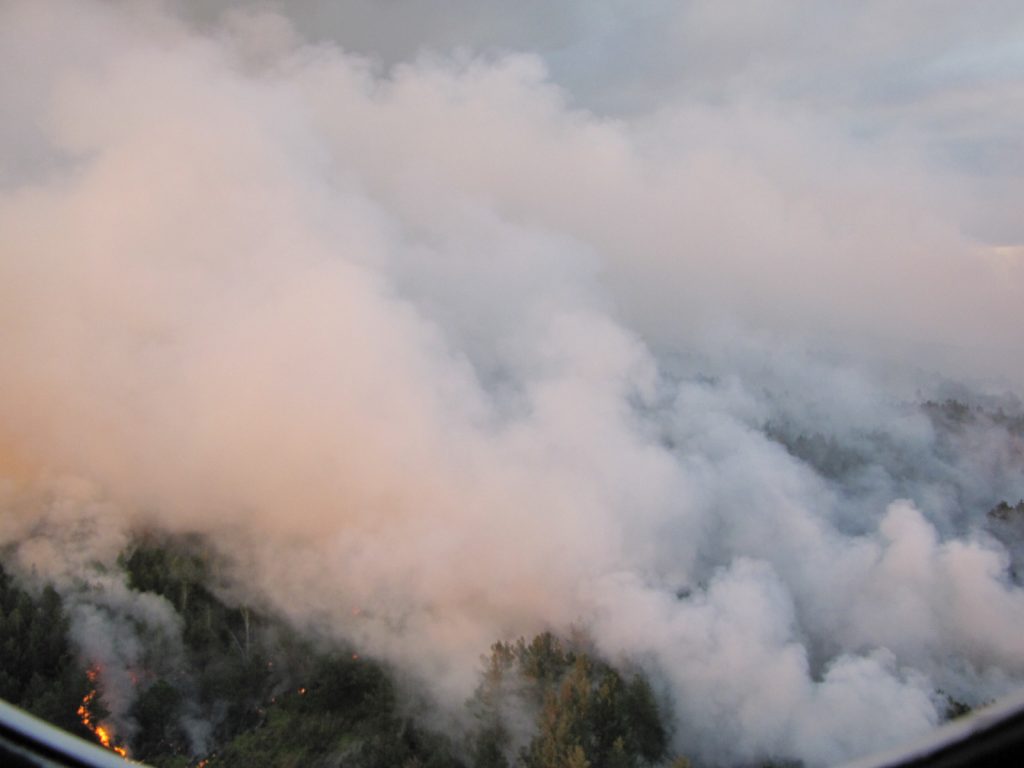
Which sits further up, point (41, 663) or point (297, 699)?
point (297, 699)

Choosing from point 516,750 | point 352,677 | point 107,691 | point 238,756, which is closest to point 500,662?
point 516,750

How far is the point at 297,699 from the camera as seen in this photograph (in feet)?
61.5

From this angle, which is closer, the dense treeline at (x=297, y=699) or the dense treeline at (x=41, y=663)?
the dense treeline at (x=297, y=699)

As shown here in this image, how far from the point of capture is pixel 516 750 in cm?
1480

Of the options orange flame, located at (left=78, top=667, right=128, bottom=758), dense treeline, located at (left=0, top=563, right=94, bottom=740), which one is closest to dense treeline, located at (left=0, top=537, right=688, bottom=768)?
dense treeline, located at (left=0, top=563, right=94, bottom=740)

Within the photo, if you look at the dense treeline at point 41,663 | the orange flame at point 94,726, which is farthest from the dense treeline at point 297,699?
the orange flame at point 94,726

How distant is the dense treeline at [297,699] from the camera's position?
1455 centimetres

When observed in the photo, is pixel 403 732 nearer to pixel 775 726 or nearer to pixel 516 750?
pixel 516 750

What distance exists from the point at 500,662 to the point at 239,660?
31.5 ft

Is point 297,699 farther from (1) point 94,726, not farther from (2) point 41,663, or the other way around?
(2) point 41,663

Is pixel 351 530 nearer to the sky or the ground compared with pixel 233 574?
nearer to the sky

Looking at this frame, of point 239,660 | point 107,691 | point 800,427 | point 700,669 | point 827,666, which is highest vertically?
point 800,427

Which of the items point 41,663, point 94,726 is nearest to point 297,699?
point 94,726

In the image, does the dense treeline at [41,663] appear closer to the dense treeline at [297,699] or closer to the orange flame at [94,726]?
the dense treeline at [297,699]
